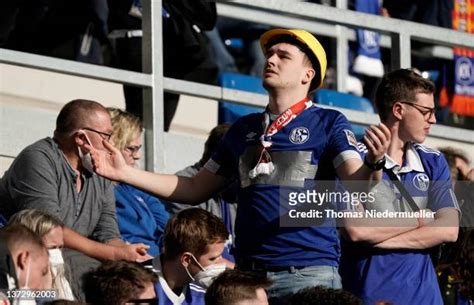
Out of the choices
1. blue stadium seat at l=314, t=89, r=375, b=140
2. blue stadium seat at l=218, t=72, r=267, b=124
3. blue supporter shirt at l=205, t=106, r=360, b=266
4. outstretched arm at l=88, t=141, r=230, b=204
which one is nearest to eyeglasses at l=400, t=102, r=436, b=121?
blue supporter shirt at l=205, t=106, r=360, b=266

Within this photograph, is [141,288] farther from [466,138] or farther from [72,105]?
[466,138]

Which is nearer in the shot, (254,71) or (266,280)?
(266,280)

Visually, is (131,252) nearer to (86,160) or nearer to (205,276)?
(205,276)

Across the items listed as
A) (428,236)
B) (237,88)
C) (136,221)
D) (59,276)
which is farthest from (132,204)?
(237,88)

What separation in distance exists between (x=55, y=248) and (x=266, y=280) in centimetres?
115

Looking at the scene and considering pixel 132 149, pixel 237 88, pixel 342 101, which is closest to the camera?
pixel 132 149

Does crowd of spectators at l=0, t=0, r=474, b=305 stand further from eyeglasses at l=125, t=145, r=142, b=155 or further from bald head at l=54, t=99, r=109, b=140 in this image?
eyeglasses at l=125, t=145, r=142, b=155

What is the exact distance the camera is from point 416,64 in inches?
551

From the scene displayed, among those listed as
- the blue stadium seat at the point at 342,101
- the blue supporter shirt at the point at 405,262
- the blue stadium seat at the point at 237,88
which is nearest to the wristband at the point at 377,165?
the blue supporter shirt at the point at 405,262

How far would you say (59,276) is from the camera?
7711 mm

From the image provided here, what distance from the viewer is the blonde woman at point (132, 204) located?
9.20 meters

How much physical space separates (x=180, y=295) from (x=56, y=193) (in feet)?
3.28

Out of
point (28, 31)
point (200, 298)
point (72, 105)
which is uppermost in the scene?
point (28, 31)

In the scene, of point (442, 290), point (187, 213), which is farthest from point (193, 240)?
point (442, 290)
